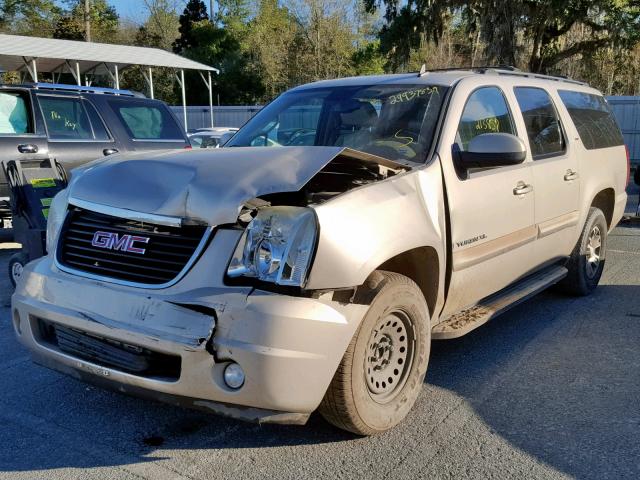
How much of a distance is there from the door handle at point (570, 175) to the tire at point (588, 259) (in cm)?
62

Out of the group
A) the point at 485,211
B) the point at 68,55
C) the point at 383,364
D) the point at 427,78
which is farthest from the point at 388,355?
the point at 68,55

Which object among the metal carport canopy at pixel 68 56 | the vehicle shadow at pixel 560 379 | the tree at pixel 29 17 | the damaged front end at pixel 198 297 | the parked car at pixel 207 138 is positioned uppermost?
the tree at pixel 29 17

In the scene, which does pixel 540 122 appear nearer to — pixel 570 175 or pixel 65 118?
pixel 570 175

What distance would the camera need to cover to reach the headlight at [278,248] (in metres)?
2.75

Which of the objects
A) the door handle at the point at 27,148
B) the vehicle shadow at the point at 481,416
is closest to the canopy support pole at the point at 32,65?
the door handle at the point at 27,148

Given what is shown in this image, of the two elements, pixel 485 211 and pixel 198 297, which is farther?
pixel 485 211

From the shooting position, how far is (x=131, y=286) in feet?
9.61

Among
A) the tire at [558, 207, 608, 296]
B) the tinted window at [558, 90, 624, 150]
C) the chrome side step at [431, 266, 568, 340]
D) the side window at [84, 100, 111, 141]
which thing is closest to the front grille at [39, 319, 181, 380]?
the chrome side step at [431, 266, 568, 340]

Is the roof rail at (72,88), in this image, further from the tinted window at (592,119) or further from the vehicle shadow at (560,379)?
the vehicle shadow at (560,379)

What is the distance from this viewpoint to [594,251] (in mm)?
6000

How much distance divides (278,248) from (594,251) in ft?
13.9

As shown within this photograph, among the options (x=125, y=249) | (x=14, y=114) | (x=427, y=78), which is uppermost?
Answer: (x=427, y=78)

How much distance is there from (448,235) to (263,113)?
1948mm

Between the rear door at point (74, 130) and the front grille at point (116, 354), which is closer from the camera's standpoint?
the front grille at point (116, 354)
